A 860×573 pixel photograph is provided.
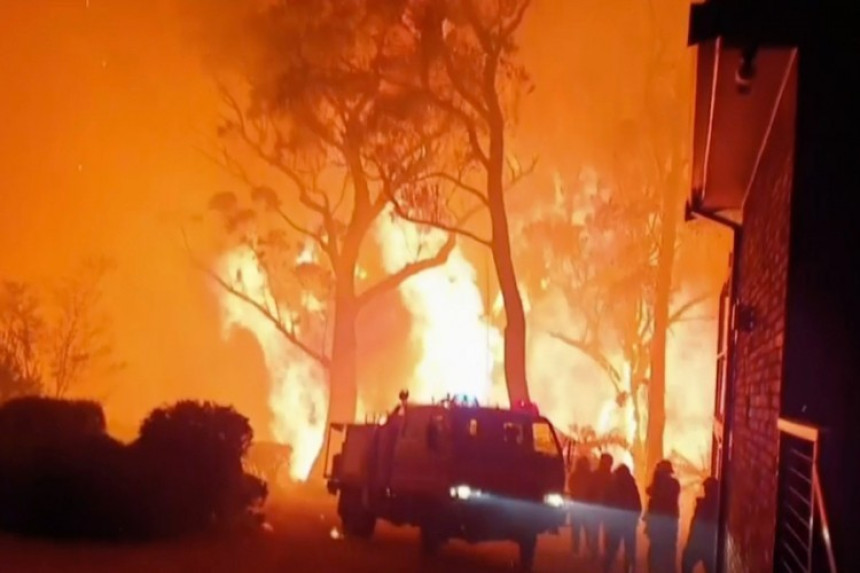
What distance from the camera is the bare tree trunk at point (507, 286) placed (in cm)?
2719

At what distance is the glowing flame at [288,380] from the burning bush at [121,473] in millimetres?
19840

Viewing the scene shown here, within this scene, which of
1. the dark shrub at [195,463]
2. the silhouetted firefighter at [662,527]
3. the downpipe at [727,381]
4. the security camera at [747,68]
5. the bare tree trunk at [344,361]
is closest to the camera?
the security camera at [747,68]

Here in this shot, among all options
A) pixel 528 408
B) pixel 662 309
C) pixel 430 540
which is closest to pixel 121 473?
pixel 430 540

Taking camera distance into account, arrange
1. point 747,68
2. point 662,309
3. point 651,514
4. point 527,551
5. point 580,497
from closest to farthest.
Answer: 1. point 747,68
2. point 651,514
3. point 527,551
4. point 580,497
5. point 662,309

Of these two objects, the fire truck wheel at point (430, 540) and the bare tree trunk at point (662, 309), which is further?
the bare tree trunk at point (662, 309)

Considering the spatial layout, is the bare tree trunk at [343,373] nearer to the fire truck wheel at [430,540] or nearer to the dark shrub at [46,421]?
the dark shrub at [46,421]

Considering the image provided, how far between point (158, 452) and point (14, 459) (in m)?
1.83

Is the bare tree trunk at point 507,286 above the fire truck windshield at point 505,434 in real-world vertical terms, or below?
above

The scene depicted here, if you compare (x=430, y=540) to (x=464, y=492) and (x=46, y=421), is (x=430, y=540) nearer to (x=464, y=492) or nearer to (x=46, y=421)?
(x=464, y=492)

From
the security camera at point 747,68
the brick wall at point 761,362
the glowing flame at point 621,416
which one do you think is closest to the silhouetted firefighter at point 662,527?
the brick wall at point 761,362

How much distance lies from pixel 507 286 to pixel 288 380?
14020 millimetres

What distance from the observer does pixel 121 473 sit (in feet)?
49.9

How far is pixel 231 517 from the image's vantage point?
16906mm

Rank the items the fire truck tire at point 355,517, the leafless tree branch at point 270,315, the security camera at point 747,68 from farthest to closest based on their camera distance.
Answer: the leafless tree branch at point 270,315 < the fire truck tire at point 355,517 < the security camera at point 747,68
